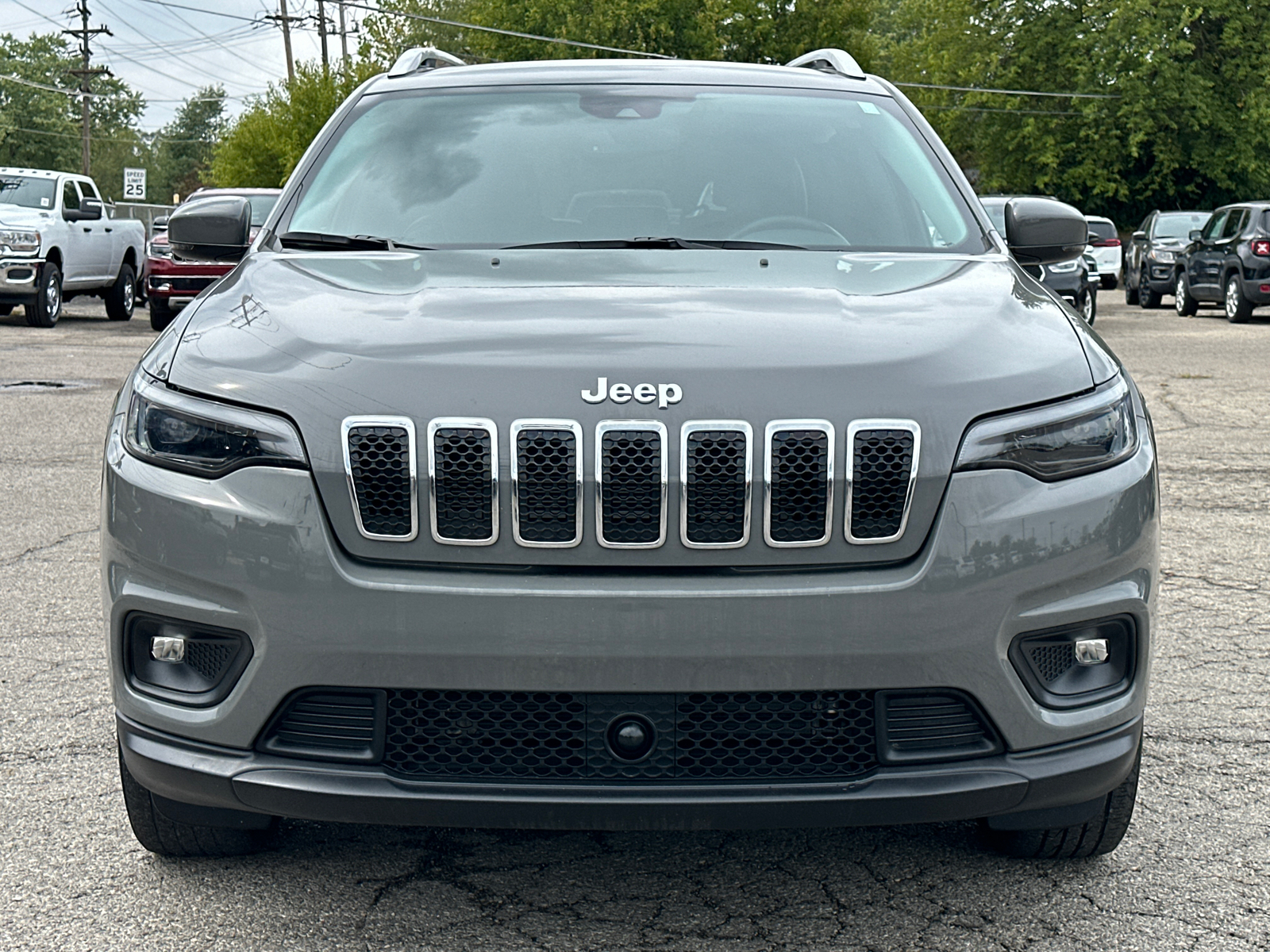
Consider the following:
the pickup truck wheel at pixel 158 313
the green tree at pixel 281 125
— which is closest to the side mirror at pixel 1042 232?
the pickup truck wheel at pixel 158 313

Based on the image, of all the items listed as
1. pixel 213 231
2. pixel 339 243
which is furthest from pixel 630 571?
pixel 213 231

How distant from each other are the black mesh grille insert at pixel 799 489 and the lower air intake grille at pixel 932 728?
32 centimetres

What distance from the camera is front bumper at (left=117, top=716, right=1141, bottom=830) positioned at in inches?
100

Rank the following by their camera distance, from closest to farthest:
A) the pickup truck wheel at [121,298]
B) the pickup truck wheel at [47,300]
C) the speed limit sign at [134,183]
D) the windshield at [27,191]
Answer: the pickup truck wheel at [47,300] → the windshield at [27,191] → the pickup truck wheel at [121,298] → the speed limit sign at [134,183]

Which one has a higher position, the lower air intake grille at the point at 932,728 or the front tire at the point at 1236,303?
the lower air intake grille at the point at 932,728

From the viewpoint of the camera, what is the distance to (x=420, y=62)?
4770 mm

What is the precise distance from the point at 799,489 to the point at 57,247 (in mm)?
18435

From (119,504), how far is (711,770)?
115cm

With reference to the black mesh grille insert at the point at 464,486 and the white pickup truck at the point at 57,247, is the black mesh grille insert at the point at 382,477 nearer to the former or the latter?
the black mesh grille insert at the point at 464,486

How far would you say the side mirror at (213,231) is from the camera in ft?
13.2

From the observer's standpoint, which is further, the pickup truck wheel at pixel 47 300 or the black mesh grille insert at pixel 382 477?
the pickup truck wheel at pixel 47 300

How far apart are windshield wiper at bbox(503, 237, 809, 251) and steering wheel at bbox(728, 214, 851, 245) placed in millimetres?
64

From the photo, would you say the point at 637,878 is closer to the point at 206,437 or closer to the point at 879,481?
the point at 879,481

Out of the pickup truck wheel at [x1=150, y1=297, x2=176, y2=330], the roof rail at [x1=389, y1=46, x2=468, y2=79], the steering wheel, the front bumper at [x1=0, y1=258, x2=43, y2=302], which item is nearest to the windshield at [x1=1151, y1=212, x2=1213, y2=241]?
the pickup truck wheel at [x1=150, y1=297, x2=176, y2=330]
